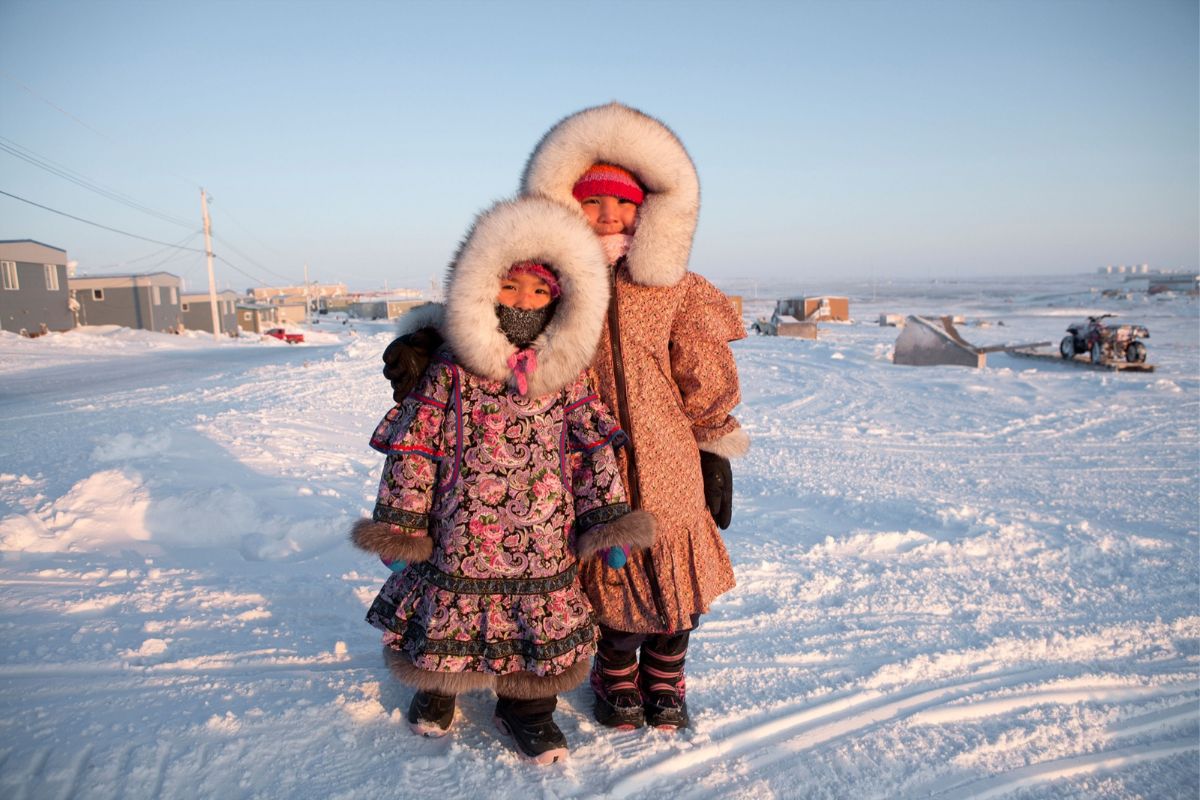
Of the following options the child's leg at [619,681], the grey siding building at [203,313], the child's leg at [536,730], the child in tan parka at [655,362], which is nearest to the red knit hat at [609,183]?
the child in tan parka at [655,362]

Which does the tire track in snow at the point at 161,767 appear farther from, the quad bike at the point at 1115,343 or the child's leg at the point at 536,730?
the quad bike at the point at 1115,343

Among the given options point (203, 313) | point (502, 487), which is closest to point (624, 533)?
point (502, 487)

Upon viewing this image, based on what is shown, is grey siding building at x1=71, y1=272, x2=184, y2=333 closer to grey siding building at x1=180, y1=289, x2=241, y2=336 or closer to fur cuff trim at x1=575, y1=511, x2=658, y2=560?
grey siding building at x1=180, y1=289, x2=241, y2=336

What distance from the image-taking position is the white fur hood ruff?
2.29 m

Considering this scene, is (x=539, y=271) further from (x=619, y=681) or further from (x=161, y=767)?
(x=161, y=767)

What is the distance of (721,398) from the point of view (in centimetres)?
235

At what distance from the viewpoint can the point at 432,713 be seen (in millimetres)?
2270

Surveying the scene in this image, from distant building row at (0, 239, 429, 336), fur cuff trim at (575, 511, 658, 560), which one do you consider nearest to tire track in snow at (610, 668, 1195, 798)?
fur cuff trim at (575, 511, 658, 560)

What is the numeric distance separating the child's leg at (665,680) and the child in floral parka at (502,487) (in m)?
0.34

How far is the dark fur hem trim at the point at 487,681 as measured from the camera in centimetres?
215

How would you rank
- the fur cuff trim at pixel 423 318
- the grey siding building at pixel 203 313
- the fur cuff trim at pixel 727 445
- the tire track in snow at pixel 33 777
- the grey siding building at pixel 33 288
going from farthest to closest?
the grey siding building at pixel 203 313 < the grey siding building at pixel 33 288 < the fur cuff trim at pixel 727 445 < the fur cuff trim at pixel 423 318 < the tire track in snow at pixel 33 777

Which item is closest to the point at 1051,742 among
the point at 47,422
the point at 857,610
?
the point at 857,610

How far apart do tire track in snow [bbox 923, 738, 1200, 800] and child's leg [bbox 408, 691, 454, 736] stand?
5.13 feet

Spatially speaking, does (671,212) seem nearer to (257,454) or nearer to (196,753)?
(196,753)
